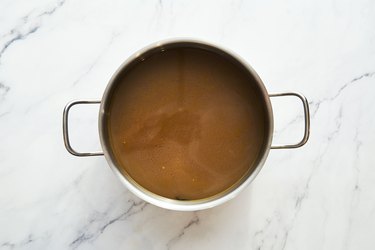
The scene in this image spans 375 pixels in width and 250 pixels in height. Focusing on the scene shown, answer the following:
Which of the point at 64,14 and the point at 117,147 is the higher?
the point at 64,14

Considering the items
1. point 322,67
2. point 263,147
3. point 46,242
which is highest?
point 322,67

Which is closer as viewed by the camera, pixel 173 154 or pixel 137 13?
pixel 173 154

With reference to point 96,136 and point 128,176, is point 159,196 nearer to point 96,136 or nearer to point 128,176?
point 128,176

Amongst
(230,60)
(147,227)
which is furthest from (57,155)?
(230,60)

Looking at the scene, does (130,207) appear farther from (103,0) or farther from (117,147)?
(103,0)

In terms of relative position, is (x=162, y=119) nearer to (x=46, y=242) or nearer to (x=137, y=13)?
(x=137, y=13)

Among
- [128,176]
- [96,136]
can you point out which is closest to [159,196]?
[128,176]

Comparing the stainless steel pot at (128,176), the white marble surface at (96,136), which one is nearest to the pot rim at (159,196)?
the stainless steel pot at (128,176)

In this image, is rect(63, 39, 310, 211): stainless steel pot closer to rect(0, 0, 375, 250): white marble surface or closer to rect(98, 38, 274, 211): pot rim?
rect(98, 38, 274, 211): pot rim
